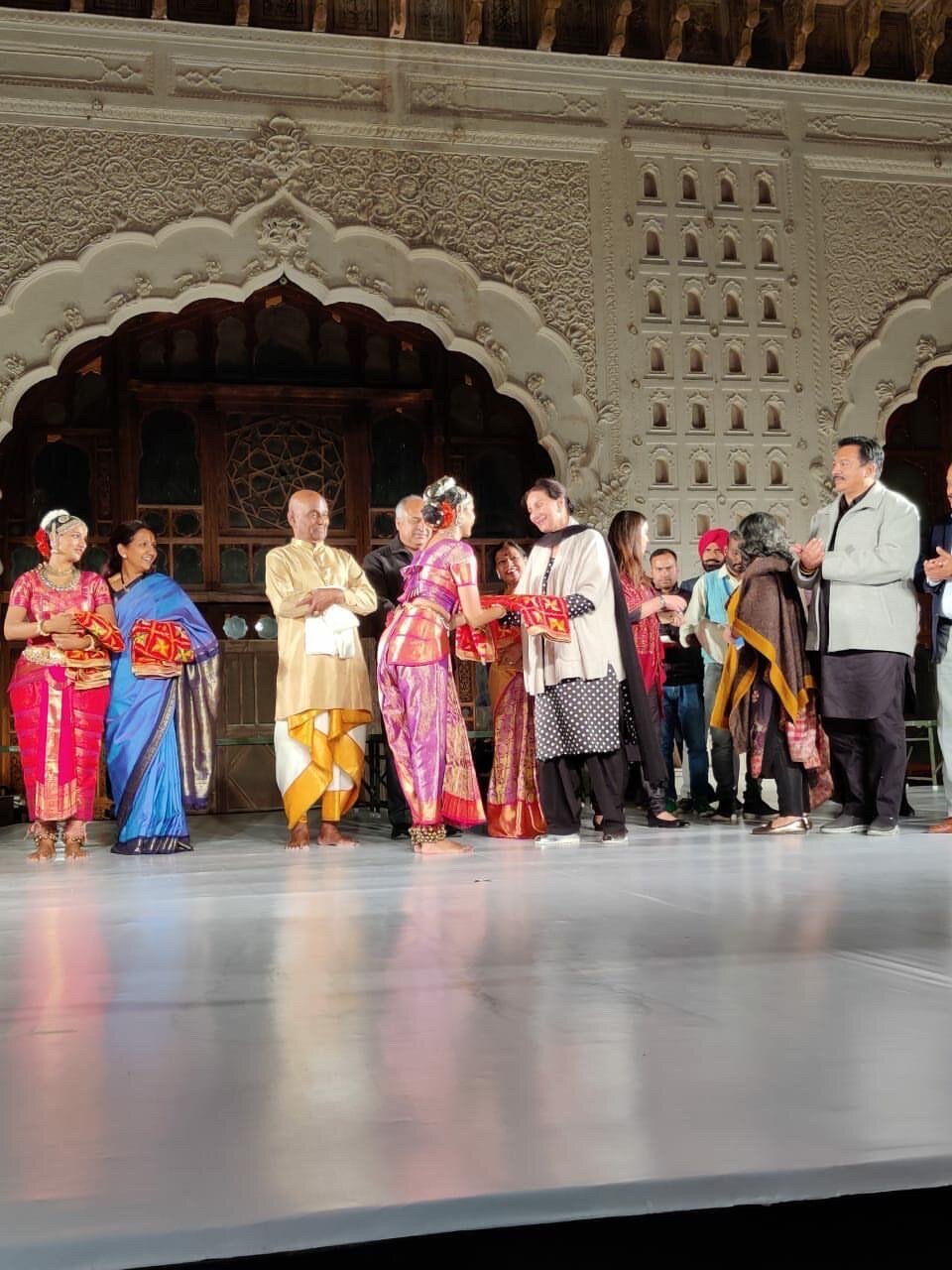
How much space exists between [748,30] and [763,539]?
411 centimetres

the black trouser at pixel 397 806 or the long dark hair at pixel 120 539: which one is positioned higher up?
the long dark hair at pixel 120 539

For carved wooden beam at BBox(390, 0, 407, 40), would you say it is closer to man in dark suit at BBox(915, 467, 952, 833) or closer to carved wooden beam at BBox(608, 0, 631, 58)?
carved wooden beam at BBox(608, 0, 631, 58)

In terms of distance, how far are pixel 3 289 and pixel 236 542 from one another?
6.65 ft

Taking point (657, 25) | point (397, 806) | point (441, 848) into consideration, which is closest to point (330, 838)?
point (397, 806)

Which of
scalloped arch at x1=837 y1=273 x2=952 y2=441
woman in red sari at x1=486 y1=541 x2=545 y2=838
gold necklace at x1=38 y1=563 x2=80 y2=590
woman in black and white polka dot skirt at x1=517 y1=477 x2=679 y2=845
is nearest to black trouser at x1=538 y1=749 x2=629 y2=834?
woman in black and white polka dot skirt at x1=517 y1=477 x2=679 y2=845

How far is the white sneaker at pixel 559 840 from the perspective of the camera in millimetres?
4832

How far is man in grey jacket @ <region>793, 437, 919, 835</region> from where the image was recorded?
193 inches

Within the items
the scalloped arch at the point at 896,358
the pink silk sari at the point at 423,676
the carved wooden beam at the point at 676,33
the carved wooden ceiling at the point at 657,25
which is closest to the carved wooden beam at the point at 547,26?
the carved wooden ceiling at the point at 657,25

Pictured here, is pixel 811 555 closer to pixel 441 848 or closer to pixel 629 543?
pixel 629 543

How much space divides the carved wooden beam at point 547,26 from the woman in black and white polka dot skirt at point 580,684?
374 cm

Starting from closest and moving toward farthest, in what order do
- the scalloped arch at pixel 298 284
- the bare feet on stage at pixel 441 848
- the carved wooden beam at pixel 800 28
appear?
the bare feet on stage at pixel 441 848 < the scalloped arch at pixel 298 284 < the carved wooden beam at pixel 800 28

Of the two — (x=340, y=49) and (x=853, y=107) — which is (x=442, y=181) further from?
(x=853, y=107)

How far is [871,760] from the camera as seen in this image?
16.5ft

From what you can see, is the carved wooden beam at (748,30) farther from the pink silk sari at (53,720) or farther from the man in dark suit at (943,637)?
the pink silk sari at (53,720)
